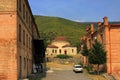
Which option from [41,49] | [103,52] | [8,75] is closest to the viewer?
[8,75]

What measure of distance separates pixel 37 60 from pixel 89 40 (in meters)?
11.7

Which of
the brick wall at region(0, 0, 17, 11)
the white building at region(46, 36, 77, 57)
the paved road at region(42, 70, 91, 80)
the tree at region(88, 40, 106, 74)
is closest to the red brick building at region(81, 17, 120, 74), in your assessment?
the tree at region(88, 40, 106, 74)

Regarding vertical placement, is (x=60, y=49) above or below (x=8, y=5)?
below

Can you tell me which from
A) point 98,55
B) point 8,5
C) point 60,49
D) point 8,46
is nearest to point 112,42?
point 98,55

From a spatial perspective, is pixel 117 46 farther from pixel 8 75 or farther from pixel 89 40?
pixel 8 75

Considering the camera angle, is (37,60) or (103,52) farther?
(37,60)

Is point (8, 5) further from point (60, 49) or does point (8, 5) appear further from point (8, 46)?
point (60, 49)

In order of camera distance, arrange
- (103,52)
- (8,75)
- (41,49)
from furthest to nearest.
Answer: (41,49), (103,52), (8,75)

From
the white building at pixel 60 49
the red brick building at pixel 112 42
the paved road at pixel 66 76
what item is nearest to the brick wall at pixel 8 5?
the paved road at pixel 66 76

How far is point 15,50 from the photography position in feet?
92.1

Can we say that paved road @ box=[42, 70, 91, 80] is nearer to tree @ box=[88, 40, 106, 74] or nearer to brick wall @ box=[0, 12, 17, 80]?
tree @ box=[88, 40, 106, 74]

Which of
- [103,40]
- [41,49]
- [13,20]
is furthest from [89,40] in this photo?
[13,20]

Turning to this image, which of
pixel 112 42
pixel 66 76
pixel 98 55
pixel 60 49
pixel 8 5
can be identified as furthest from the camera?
pixel 60 49

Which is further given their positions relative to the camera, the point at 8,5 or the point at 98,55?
the point at 98,55
